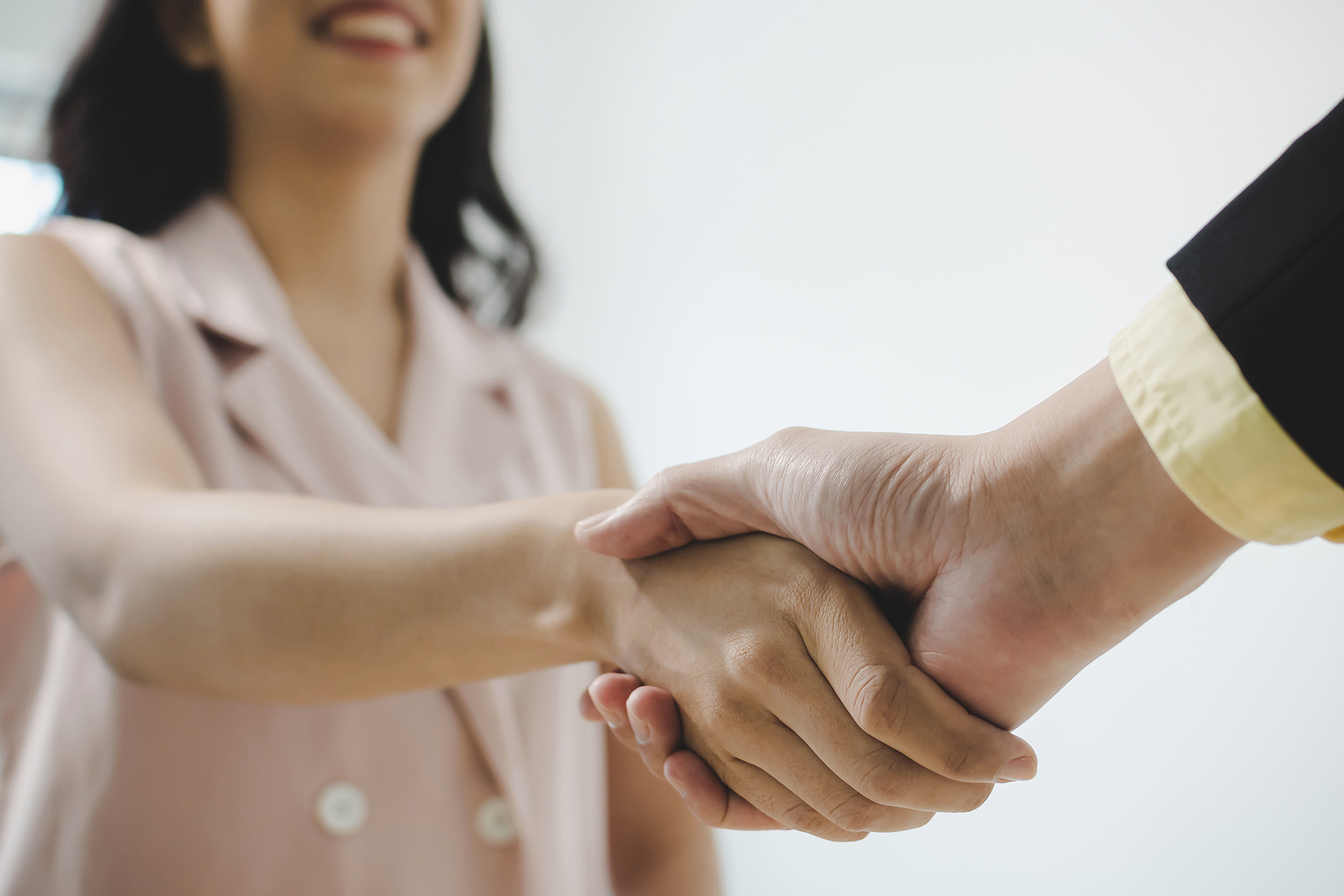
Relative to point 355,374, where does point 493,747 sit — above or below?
below

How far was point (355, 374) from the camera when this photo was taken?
78 centimetres

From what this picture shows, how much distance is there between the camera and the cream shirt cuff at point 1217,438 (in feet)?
1.05

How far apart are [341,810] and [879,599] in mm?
397

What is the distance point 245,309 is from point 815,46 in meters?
0.77

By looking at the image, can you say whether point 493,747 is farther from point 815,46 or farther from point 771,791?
point 815,46

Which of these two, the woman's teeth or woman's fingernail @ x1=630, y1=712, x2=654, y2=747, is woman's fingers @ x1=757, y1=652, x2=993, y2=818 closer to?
woman's fingernail @ x1=630, y1=712, x2=654, y2=747

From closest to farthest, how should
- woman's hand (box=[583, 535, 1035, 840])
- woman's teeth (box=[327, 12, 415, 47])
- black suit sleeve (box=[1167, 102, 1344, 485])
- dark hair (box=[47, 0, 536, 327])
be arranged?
black suit sleeve (box=[1167, 102, 1344, 485]) → woman's hand (box=[583, 535, 1035, 840]) → woman's teeth (box=[327, 12, 415, 47]) → dark hair (box=[47, 0, 536, 327])

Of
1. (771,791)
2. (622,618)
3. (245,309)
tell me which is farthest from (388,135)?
(771,791)

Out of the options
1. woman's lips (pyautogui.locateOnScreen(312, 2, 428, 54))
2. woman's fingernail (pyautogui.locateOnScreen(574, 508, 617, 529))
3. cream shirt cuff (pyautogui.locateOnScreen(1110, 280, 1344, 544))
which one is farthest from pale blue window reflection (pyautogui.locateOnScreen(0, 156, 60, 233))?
cream shirt cuff (pyautogui.locateOnScreen(1110, 280, 1344, 544))

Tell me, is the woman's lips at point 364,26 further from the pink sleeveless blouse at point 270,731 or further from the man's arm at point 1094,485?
the man's arm at point 1094,485

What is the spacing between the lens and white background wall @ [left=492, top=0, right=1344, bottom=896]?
619 millimetres

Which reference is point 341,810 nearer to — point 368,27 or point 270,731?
point 270,731

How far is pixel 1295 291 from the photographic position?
310mm

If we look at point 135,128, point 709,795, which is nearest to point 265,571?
point 709,795
